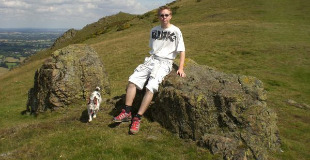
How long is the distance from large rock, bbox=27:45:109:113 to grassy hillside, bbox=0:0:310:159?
802 millimetres

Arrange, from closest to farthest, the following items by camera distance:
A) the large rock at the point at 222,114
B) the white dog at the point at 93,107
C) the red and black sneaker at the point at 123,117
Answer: the large rock at the point at 222,114, the red and black sneaker at the point at 123,117, the white dog at the point at 93,107

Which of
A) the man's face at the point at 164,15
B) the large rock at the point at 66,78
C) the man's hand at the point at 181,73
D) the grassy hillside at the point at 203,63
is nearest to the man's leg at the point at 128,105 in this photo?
the grassy hillside at the point at 203,63

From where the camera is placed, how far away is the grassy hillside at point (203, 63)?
9.35m

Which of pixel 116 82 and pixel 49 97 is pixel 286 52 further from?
pixel 49 97

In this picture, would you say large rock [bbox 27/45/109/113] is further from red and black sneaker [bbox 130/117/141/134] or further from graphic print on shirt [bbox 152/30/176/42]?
graphic print on shirt [bbox 152/30/176/42]

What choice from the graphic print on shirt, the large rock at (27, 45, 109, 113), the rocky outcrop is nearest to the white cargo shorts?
the graphic print on shirt

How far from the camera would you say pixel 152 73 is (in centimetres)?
1077

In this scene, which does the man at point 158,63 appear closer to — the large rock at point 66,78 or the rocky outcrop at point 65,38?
the large rock at point 66,78

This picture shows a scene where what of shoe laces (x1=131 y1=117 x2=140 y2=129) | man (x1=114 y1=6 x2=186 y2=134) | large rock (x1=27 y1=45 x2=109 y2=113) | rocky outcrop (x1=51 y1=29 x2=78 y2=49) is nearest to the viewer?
shoe laces (x1=131 y1=117 x2=140 y2=129)

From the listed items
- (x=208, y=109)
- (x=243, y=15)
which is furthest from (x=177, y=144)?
(x=243, y=15)

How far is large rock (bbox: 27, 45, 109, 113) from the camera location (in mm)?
16078

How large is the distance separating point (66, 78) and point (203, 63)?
679 inches

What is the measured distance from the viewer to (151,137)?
33.0ft

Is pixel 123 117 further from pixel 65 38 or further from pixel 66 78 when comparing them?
pixel 65 38
